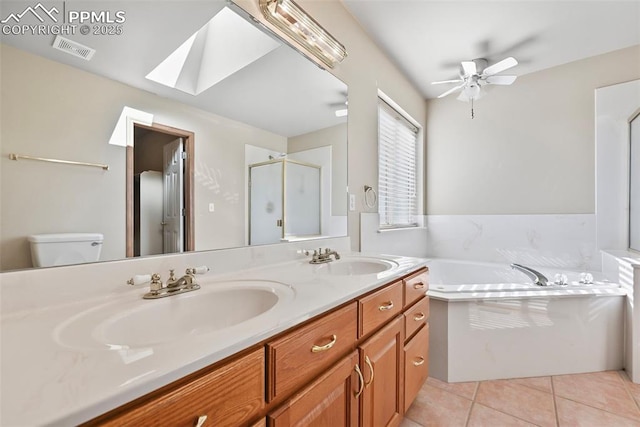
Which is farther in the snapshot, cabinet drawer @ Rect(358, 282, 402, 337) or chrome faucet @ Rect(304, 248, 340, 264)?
chrome faucet @ Rect(304, 248, 340, 264)

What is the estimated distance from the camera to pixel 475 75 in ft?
8.30

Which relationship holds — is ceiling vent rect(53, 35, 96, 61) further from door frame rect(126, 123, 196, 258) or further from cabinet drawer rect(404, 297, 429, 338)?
cabinet drawer rect(404, 297, 429, 338)

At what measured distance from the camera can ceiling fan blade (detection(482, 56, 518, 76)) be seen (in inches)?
86.1

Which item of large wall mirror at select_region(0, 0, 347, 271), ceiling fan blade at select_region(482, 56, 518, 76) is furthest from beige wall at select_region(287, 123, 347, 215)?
ceiling fan blade at select_region(482, 56, 518, 76)

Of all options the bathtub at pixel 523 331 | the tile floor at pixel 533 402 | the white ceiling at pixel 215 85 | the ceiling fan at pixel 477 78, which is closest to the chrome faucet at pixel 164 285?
the white ceiling at pixel 215 85

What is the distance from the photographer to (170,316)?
0.82 m

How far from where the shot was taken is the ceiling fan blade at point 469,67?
2.36 m

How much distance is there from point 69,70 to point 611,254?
348 centimetres

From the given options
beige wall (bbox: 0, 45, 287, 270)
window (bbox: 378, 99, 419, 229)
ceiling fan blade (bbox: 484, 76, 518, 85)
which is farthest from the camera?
window (bbox: 378, 99, 419, 229)

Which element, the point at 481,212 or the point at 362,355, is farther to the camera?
the point at 481,212

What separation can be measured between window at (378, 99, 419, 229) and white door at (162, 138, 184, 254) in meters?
1.73

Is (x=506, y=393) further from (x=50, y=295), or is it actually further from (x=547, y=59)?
(x=547, y=59)

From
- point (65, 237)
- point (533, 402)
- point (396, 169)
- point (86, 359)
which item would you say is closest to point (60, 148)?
point (65, 237)

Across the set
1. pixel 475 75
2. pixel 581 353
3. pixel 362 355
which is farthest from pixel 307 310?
pixel 475 75
